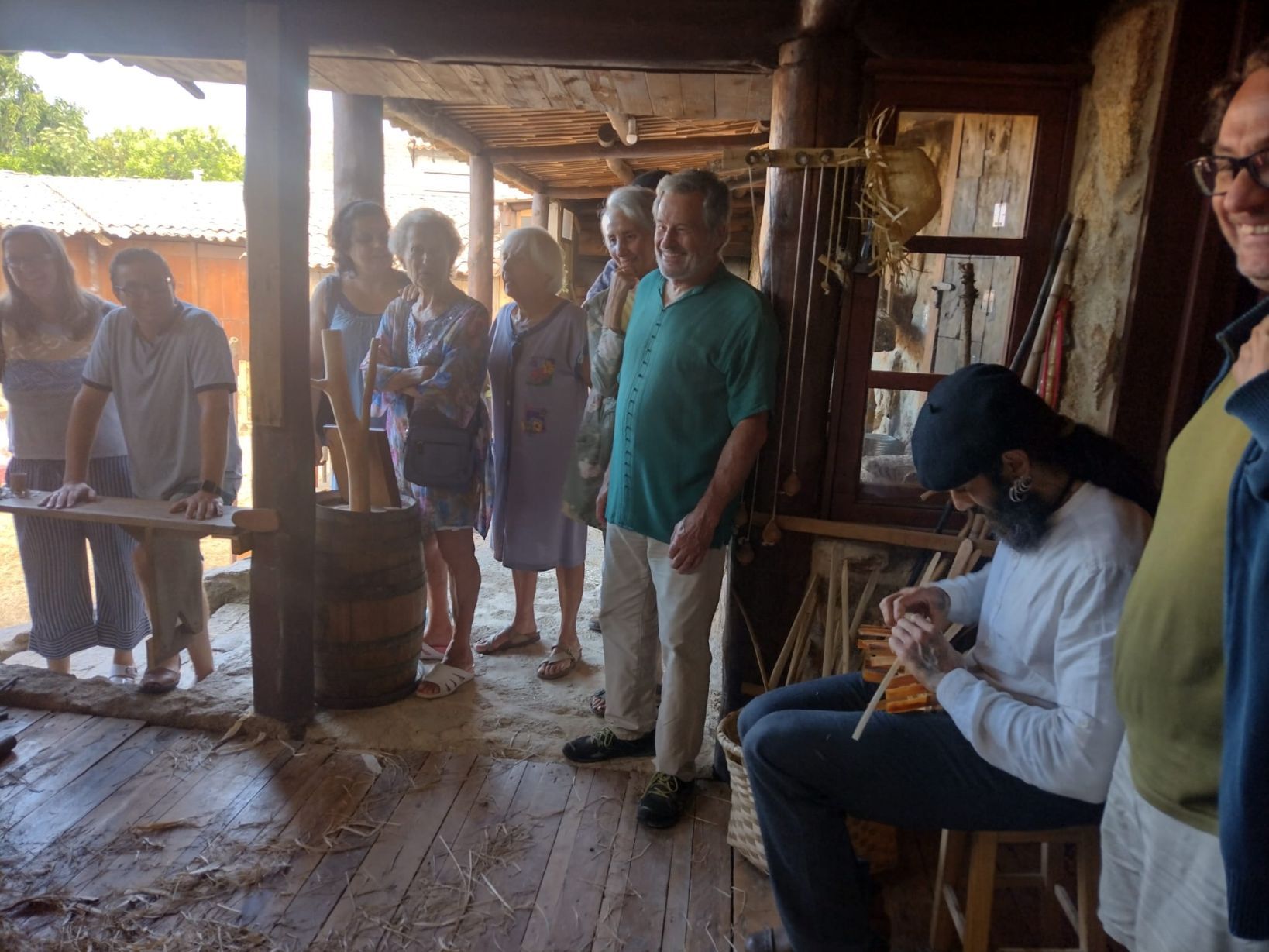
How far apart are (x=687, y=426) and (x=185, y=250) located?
15.3 m

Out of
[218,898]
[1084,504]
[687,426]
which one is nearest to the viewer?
[1084,504]

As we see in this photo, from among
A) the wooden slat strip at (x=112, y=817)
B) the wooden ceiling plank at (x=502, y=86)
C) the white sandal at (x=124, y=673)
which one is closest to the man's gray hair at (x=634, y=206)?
the wooden ceiling plank at (x=502, y=86)

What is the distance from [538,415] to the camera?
331cm

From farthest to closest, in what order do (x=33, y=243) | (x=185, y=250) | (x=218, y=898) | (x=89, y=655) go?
(x=185, y=250) → (x=89, y=655) → (x=33, y=243) → (x=218, y=898)

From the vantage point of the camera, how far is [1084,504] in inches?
61.7

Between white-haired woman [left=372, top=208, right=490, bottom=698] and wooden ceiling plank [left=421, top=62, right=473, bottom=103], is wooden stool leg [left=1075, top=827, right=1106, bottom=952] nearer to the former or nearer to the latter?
white-haired woman [left=372, top=208, right=490, bottom=698]

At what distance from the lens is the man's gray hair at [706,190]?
2.32m

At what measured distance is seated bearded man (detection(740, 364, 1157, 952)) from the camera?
147cm

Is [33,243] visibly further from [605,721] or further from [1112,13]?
[1112,13]

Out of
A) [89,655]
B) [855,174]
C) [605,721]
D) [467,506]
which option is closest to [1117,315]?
[855,174]

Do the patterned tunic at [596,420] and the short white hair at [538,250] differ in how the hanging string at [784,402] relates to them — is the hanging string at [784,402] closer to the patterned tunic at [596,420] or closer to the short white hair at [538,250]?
the patterned tunic at [596,420]

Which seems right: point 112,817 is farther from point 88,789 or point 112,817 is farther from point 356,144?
point 356,144

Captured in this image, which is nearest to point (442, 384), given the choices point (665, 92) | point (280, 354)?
point (280, 354)

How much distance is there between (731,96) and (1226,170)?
2.60 meters
